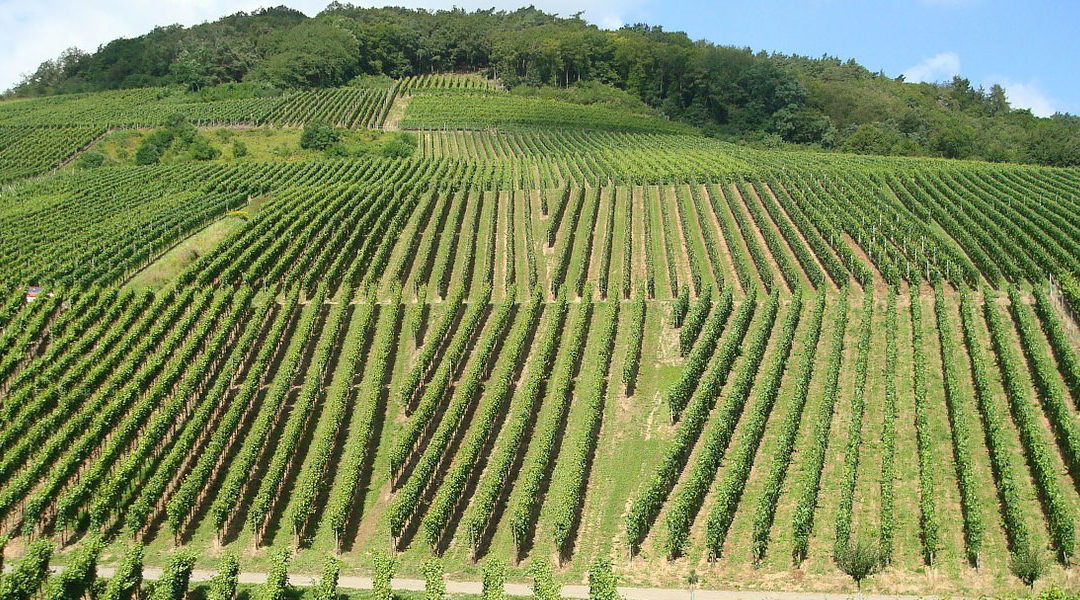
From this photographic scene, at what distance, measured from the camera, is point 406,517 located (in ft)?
115

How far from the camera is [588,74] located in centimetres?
15762

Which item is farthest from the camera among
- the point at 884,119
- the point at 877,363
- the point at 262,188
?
the point at 884,119

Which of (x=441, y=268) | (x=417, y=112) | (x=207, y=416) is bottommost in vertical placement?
(x=207, y=416)

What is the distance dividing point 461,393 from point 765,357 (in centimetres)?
1695

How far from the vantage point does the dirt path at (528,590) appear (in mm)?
30500

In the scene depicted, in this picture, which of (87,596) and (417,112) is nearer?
(87,596)

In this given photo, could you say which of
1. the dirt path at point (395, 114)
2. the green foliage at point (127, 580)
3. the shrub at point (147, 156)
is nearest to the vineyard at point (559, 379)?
the green foliage at point (127, 580)

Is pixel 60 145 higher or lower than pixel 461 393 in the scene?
higher

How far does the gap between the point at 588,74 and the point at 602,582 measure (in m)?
139

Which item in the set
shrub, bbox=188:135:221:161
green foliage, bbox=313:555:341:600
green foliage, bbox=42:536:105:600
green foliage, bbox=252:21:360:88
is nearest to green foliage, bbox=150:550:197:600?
green foliage, bbox=42:536:105:600

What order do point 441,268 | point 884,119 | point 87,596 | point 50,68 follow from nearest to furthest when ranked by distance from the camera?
1. point 87,596
2. point 441,268
3. point 884,119
4. point 50,68

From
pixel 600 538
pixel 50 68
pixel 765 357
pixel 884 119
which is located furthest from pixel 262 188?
pixel 50 68

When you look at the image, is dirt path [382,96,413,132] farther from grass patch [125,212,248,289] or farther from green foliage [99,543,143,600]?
green foliage [99,543,143,600]

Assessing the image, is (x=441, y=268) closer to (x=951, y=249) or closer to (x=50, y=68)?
(x=951, y=249)
